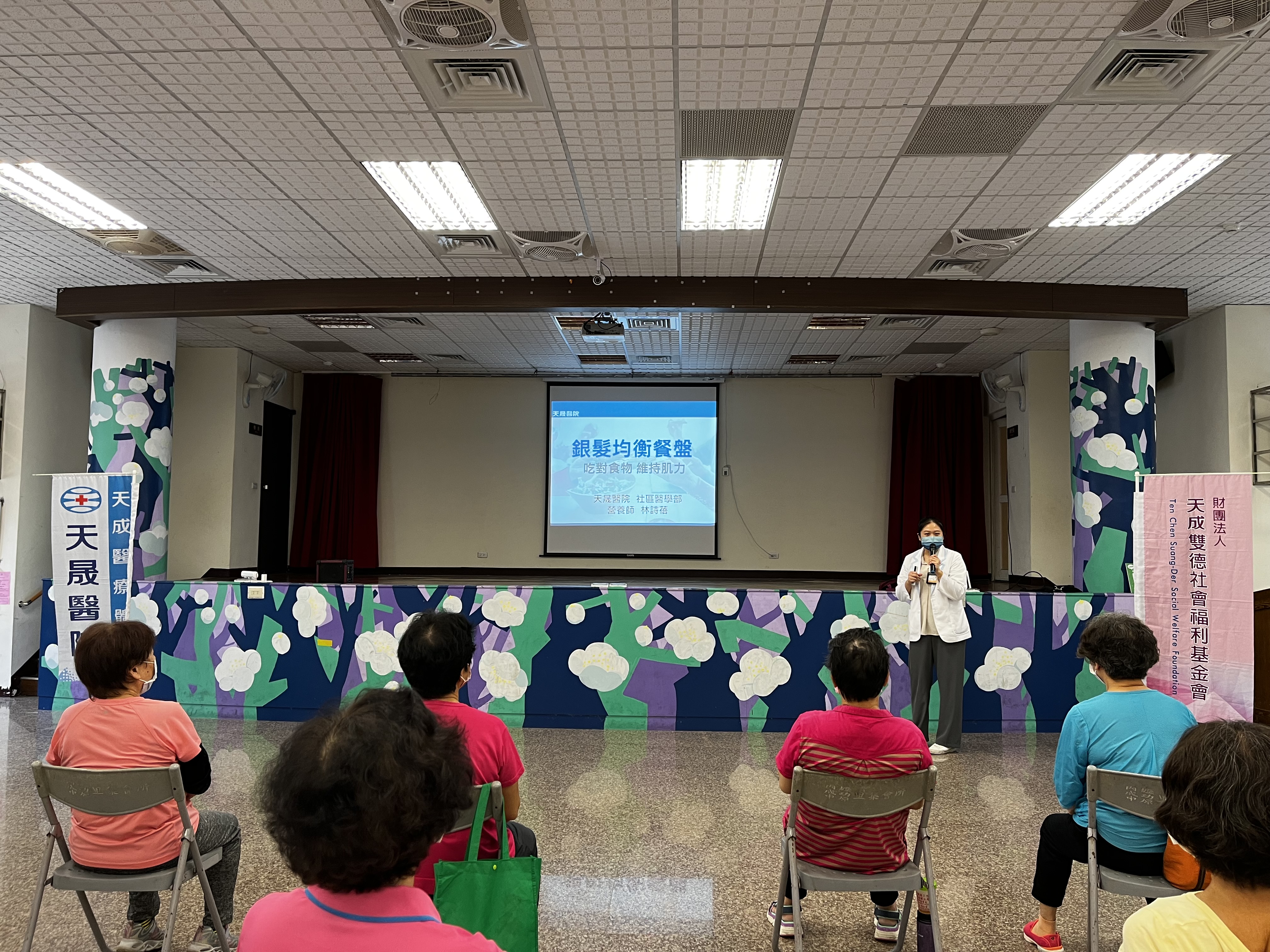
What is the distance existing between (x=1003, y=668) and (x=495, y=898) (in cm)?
502

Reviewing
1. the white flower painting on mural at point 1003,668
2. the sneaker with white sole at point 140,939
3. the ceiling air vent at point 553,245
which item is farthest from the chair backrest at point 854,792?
the ceiling air vent at point 553,245

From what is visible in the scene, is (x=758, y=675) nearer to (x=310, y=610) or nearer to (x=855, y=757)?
(x=310, y=610)

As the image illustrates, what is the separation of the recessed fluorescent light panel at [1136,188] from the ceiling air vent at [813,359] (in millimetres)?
4057

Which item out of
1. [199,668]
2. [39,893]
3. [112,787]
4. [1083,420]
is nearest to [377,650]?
[199,668]

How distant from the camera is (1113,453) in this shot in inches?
250

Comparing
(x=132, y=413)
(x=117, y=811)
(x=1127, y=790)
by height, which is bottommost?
(x=117, y=811)

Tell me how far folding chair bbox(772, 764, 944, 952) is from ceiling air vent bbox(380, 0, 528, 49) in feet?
8.94

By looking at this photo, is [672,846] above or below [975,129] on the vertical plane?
below

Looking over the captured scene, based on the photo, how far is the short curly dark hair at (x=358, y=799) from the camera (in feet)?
3.49

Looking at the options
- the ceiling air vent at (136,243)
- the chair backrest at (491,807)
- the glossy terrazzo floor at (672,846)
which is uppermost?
the ceiling air vent at (136,243)

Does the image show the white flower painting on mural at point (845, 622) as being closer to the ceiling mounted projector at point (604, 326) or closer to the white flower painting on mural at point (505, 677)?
the white flower painting on mural at point (505, 677)

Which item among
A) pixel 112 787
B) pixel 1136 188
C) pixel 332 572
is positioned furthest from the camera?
pixel 332 572

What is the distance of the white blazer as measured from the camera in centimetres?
520

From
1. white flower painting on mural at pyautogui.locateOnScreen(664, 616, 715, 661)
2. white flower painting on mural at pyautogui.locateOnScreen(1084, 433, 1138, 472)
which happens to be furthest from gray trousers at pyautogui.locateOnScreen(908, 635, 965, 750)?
white flower painting on mural at pyautogui.locateOnScreen(1084, 433, 1138, 472)
